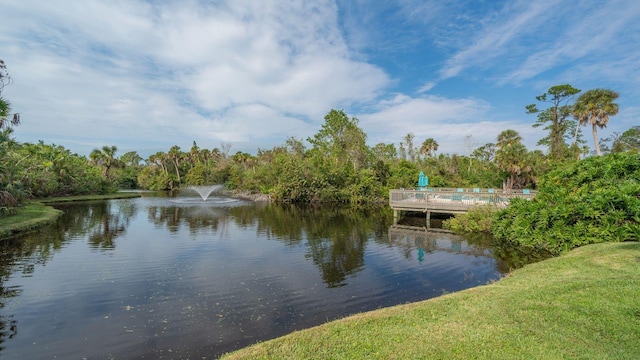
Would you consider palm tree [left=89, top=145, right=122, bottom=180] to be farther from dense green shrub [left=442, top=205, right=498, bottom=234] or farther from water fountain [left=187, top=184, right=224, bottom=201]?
dense green shrub [left=442, top=205, right=498, bottom=234]

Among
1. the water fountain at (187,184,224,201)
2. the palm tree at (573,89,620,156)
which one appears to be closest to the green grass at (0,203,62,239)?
the water fountain at (187,184,224,201)

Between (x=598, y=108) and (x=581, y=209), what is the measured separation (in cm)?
2718

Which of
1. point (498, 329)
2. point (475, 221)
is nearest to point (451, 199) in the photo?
point (475, 221)

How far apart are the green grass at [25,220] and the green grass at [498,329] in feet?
68.7

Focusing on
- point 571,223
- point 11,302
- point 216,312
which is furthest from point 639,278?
point 11,302

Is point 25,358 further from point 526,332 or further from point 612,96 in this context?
point 612,96

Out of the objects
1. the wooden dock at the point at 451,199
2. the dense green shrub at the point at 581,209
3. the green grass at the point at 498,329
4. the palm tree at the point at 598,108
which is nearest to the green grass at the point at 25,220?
the green grass at the point at 498,329

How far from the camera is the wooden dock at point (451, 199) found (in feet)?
66.3

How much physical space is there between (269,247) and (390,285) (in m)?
7.70

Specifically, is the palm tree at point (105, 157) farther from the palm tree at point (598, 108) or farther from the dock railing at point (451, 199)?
the palm tree at point (598, 108)

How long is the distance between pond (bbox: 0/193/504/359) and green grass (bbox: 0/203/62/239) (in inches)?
44.2

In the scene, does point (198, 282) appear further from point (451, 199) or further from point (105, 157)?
point (105, 157)

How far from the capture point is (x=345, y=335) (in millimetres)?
5734

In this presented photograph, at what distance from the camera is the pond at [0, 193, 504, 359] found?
7.30m
